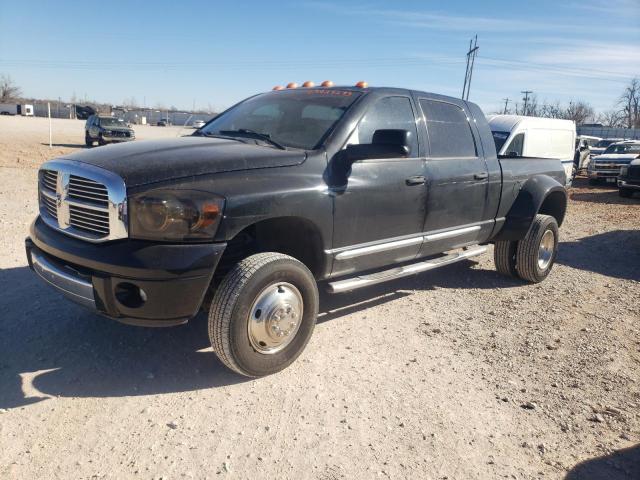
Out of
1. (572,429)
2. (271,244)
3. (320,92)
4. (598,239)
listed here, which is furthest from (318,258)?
(598,239)

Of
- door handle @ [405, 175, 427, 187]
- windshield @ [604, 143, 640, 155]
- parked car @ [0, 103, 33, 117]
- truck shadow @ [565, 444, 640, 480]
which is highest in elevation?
parked car @ [0, 103, 33, 117]

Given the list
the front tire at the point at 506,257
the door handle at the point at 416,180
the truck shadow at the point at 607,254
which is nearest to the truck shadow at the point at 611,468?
the door handle at the point at 416,180

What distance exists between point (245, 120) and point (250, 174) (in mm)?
1303

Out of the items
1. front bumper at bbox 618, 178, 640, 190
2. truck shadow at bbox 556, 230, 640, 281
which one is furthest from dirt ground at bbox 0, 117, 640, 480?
front bumper at bbox 618, 178, 640, 190

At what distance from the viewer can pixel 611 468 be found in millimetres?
2625

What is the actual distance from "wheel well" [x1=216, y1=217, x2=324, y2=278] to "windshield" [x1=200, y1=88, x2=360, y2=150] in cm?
60

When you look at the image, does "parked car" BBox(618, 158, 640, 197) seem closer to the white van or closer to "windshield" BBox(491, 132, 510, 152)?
the white van

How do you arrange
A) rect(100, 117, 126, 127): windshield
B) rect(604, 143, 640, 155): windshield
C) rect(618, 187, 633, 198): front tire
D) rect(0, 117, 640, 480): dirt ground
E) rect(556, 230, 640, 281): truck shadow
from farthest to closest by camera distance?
rect(100, 117, 126, 127): windshield < rect(604, 143, 640, 155): windshield < rect(618, 187, 633, 198): front tire < rect(556, 230, 640, 281): truck shadow < rect(0, 117, 640, 480): dirt ground

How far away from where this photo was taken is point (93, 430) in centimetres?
271

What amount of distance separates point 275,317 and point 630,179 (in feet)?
52.3

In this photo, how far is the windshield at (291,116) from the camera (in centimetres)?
381

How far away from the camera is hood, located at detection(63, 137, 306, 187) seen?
116 inches

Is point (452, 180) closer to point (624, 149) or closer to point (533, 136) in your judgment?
point (533, 136)

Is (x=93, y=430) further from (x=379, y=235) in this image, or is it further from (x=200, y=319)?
(x=379, y=235)
